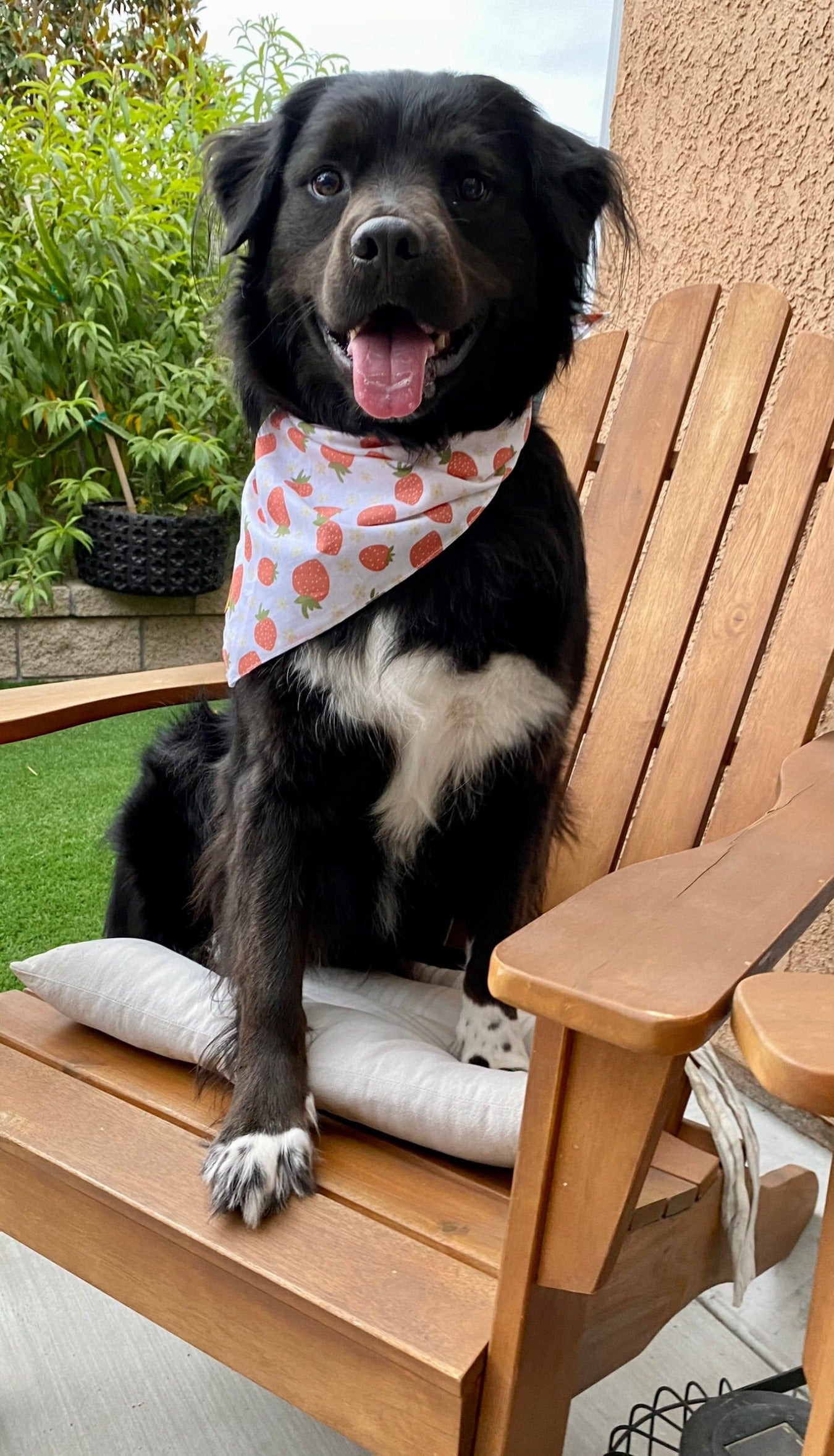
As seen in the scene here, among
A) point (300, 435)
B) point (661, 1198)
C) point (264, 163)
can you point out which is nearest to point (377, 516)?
point (300, 435)

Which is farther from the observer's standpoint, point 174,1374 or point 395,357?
point 174,1374

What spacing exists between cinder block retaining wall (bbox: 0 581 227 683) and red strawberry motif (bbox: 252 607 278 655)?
2.76m

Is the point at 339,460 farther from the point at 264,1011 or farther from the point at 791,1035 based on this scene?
the point at 791,1035

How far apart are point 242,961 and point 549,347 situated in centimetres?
80

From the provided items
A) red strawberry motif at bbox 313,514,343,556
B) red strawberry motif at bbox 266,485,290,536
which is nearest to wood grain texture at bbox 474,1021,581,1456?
red strawberry motif at bbox 313,514,343,556

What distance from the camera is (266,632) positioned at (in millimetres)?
1271

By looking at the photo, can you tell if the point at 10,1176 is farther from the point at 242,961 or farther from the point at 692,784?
the point at 692,784

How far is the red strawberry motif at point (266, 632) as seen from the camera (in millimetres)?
1263

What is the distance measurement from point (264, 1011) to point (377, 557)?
513 millimetres

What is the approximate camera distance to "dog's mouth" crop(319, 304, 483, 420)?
3.90ft

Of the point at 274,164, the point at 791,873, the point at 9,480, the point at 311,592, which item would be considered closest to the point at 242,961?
the point at 311,592

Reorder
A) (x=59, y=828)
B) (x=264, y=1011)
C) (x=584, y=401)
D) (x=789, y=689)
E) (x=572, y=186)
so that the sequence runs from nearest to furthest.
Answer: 1. (x=264, y=1011)
2. (x=572, y=186)
3. (x=789, y=689)
4. (x=584, y=401)
5. (x=59, y=828)

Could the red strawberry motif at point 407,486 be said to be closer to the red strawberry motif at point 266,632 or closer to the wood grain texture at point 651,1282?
the red strawberry motif at point 266,632

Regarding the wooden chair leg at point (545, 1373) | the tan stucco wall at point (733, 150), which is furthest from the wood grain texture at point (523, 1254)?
the tan stucco wall at point (733, 150)
